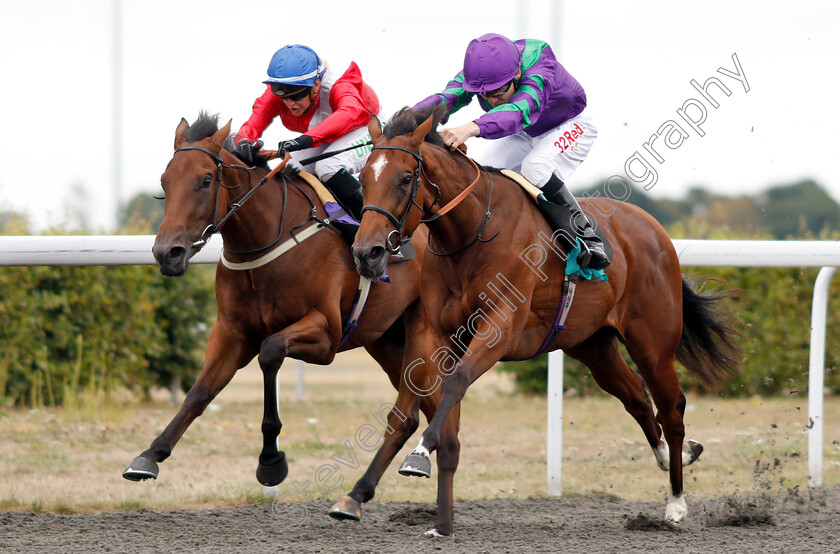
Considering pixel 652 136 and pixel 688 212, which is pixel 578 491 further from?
pixel 688 212

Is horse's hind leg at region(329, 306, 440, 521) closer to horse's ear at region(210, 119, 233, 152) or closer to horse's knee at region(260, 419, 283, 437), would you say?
horse's knee at region(260, 419, 283, 437)

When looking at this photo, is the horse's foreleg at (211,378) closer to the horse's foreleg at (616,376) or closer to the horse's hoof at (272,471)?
the horse's hoof at (272,471)

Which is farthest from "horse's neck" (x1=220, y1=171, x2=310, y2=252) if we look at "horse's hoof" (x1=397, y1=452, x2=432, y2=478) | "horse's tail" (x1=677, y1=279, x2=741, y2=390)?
Result: "horse's tail" (x1=677, y1=279, x2=741, y2=390)

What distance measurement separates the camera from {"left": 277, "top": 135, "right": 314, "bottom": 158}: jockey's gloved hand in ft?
14.5

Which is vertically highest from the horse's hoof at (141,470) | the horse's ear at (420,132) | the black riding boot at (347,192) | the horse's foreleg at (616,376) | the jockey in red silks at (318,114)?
the jockey in red silks at (318,114)

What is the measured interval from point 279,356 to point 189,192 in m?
0.78

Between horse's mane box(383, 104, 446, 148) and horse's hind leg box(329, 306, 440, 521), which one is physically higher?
horse's mane box(383, 104, 446, 148)

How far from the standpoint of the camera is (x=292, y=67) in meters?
4.54

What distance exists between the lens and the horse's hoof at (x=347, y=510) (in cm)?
419

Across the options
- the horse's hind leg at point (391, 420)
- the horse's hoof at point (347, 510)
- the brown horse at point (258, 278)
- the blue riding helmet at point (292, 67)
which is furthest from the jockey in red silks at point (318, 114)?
the horse's hoof at point (347, 510)

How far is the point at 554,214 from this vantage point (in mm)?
4363

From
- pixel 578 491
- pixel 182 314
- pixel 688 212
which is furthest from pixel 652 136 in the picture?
pixel 688 212

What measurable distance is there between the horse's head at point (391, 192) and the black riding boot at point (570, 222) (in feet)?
2.45

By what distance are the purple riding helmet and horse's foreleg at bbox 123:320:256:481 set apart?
1567 millimetres
